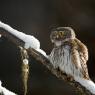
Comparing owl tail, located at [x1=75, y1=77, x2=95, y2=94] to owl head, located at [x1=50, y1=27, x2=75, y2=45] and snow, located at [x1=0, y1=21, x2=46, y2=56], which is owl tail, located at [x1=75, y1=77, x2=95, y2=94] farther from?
owl head, located at [x1=50, y1=27, x2=75, y2=45]

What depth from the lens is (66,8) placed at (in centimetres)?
761

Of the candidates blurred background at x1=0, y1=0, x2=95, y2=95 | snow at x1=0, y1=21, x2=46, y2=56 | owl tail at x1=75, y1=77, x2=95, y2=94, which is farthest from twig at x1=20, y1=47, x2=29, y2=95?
blurred background at x1=0, y1=0, x2=95, y2=95

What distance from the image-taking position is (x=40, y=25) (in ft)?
24.3

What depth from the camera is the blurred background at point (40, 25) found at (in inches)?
288

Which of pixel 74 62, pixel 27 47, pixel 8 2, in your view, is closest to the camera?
pixel 27 47

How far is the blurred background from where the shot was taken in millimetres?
7316

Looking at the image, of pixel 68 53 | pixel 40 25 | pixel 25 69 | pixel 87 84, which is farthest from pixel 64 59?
pixel 40 25

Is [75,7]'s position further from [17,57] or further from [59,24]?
[17,57]

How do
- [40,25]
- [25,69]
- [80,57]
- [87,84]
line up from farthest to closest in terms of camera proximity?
1. [40,25]
2. [80,57]
3. [25,69]
4. [87,84]

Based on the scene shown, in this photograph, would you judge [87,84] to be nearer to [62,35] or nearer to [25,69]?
[25,69]

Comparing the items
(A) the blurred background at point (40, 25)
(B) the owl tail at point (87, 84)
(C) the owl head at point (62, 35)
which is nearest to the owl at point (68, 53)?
(C) the owl head at point (62, 35)

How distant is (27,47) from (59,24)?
5439 millimetres

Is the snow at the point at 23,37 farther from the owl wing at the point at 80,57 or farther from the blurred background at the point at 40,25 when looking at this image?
the blurred background at the point at 40,25

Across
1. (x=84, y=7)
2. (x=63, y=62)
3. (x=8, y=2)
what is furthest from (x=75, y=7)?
(x=63, y=62)
